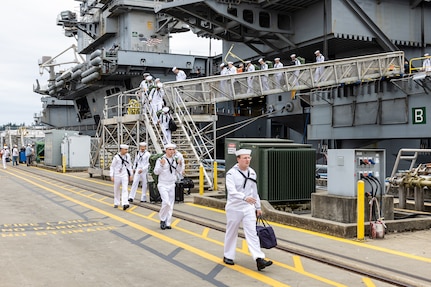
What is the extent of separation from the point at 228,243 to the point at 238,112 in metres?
28.5

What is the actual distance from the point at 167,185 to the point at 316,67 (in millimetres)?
13743

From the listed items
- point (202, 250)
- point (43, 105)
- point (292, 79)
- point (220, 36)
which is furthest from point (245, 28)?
point (43, 105)

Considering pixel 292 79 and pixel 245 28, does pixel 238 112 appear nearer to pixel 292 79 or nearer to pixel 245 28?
pixel 245 28

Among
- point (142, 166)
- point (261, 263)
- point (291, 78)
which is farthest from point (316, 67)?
point (261, 263)

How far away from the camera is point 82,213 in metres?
12.5

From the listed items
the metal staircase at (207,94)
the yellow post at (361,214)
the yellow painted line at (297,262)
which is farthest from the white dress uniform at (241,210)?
the metal staircase at (207,94)

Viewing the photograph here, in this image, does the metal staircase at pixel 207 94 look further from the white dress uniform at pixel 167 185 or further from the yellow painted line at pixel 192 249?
the white dress uniform at pixel 167 185

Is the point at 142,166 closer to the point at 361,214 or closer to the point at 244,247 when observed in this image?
the point at 244,247

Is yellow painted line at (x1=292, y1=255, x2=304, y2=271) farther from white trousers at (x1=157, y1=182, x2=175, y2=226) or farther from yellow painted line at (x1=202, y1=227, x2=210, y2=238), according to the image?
white trousers at (x1=157, y1=182, x2=175, y2=226)

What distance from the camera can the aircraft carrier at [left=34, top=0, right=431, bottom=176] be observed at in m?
20.2

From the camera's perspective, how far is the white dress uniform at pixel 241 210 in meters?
6.77

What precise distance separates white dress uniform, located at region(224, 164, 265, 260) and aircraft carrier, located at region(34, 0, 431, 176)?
35.6 feet

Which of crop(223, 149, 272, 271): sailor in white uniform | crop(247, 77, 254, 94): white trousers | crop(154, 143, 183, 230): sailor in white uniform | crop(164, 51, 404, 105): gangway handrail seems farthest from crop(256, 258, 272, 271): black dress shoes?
crop(247, 77, 254, 94): white trousers

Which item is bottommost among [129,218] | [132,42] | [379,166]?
[129,218]
